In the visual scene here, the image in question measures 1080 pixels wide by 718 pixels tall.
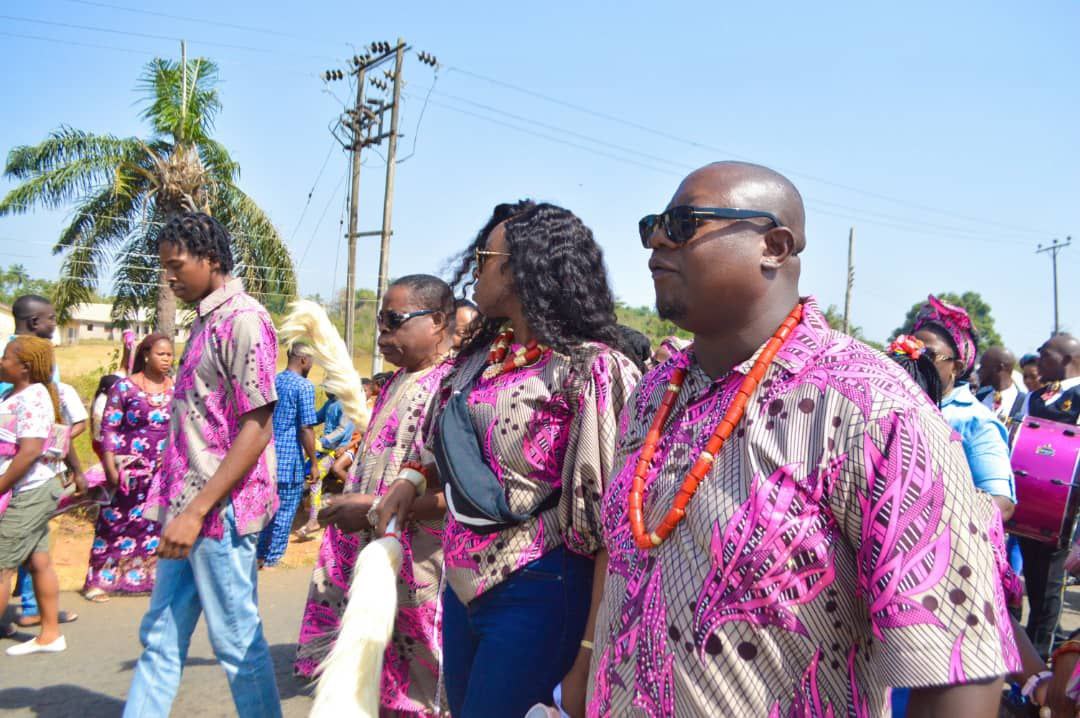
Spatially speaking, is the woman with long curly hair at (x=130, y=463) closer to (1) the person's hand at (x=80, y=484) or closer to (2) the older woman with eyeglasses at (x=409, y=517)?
(1) the person's hand at (x=80, y=484)

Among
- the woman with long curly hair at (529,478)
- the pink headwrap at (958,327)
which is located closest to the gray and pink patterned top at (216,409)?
the woman with long curly hair at (529,478)

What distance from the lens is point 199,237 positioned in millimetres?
3273

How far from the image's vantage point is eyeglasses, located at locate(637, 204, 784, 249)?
1498mm

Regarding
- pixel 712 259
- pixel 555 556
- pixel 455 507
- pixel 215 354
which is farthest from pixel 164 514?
pixel 712 259

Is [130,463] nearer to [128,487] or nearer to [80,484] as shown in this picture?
[128,487]

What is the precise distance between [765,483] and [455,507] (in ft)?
3.79

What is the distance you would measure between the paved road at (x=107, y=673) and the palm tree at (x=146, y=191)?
10936 millimetres

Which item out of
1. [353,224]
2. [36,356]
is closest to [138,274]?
[353,224]

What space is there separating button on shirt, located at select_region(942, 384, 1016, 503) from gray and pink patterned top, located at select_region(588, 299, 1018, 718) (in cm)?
240

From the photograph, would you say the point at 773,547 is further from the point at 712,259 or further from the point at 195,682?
the point at 195,682

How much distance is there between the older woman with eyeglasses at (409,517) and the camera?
3.03 m

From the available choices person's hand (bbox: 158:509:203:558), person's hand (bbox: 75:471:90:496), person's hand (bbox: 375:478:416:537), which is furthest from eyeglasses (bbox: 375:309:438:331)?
person's hand (bbox: 75:471:90:496)

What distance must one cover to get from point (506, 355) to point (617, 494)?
3.12ft

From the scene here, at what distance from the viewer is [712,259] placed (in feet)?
4.98
